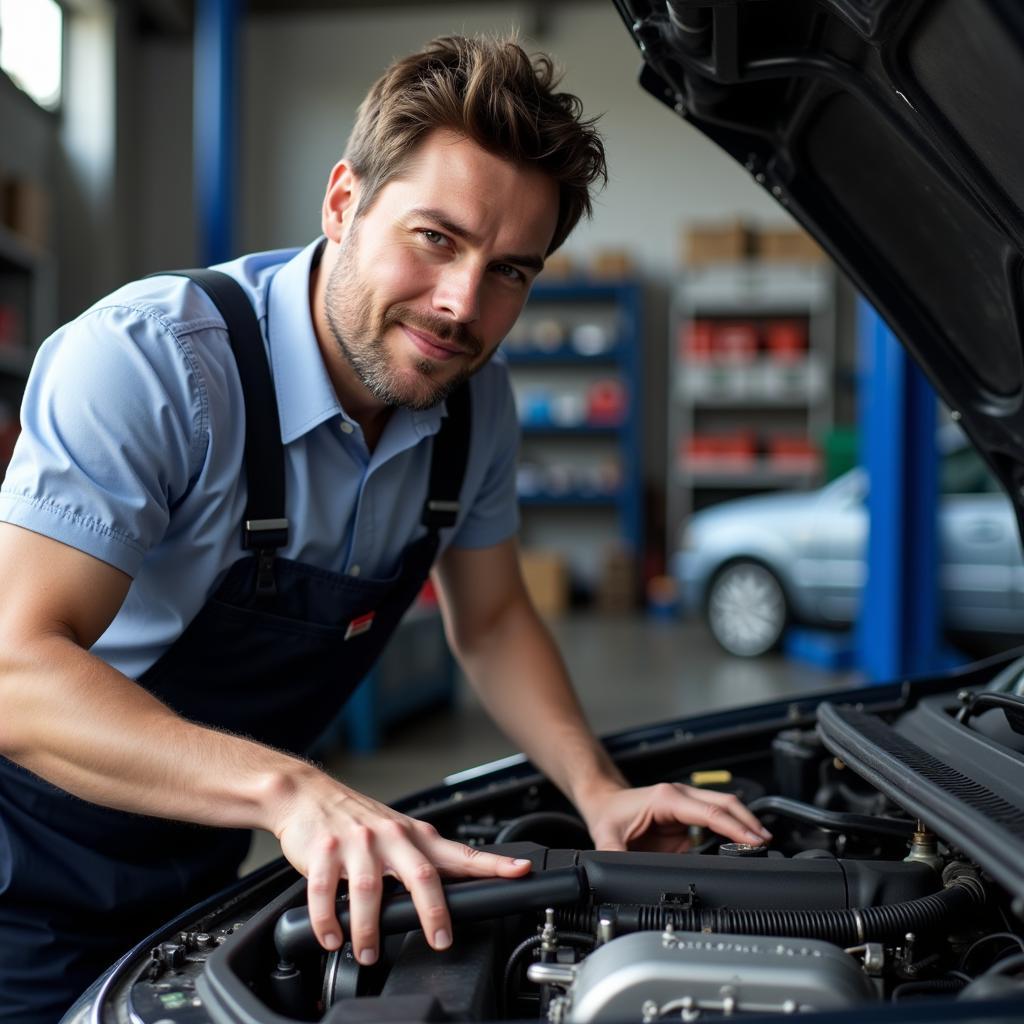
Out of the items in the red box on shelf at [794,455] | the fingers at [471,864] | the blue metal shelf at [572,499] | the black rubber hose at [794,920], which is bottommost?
the black rubber hose at [794,920]

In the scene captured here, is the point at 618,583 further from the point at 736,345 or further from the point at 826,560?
the point at 826,560

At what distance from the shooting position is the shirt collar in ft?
3.98

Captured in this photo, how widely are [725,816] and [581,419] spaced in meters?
7.35

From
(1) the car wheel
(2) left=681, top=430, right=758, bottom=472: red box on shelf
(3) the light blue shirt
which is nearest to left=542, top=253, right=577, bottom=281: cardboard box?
(2) left=681, top=430, right=758, bottom=472: red box on shelf

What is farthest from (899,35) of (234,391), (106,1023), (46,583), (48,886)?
(48,886)

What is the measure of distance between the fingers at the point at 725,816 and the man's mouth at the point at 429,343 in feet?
1.72

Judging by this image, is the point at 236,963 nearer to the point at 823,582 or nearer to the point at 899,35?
the point at 899,35

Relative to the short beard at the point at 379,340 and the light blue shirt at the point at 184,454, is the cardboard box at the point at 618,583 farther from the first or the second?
the short beard at the point at 379,340

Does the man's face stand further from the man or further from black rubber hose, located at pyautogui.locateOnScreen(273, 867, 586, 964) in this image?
black rubber hose, located at pyautogui.locateOnScreen(273, 867, 586, 964)

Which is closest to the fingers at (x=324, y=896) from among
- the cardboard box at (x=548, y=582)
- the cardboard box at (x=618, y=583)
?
the cardboard box at (x=548, y=582)

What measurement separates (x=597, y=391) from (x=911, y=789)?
25.0 ft

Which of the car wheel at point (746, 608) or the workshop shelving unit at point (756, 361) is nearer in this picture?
the car wheel at point (746, 608)

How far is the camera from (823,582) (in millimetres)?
5449

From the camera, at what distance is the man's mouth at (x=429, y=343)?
116cm
